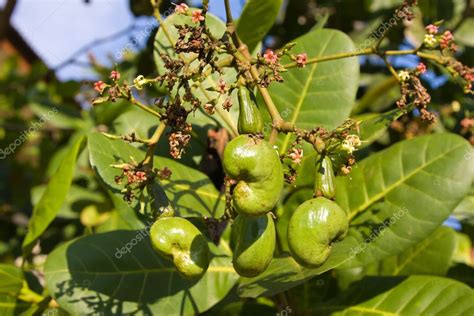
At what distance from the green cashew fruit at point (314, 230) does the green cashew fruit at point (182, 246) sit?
0.60ft

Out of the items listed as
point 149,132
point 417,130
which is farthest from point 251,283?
point 417,130

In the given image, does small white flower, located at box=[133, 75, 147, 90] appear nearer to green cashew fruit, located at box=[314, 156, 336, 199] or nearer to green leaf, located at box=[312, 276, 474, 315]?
green cashew fruit, located at box=[314, 156, 336, 199]

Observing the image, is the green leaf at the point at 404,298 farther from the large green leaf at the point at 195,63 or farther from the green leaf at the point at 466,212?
the large green leaf at the point at 195,63

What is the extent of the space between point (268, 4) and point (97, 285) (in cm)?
94

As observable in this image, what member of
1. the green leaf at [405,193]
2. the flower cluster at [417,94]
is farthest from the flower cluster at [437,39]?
the green leaf at [405,193]

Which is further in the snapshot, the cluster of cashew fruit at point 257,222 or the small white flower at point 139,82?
the small white flower at point 139,82

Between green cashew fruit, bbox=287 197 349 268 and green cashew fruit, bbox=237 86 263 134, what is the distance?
0.19 m

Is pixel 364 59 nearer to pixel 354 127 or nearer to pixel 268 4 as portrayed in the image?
pixel 268 4

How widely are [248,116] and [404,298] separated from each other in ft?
2.70

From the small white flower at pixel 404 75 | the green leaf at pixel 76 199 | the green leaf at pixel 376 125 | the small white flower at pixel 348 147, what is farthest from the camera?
the green leaf at pixel 76 199

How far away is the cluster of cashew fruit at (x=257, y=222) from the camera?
1.17 m

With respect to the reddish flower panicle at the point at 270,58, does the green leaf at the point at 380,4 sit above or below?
below

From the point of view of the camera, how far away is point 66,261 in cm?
180

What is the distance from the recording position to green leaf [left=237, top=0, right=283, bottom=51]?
1874mm
